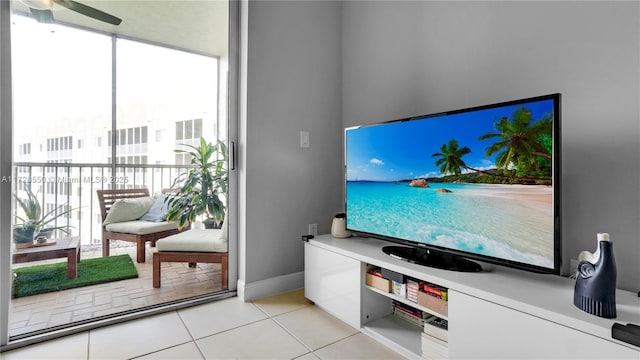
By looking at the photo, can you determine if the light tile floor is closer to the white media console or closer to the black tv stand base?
the white media console

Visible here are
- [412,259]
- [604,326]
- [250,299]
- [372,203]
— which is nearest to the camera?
[604,326]

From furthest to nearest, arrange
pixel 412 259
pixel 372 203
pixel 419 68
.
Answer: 1. pixel 419 68
2. pixel 372 203
3. pixel 412 259

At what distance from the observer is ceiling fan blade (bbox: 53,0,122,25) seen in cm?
187

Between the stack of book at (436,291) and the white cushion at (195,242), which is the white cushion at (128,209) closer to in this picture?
the white cushion at (195,242)

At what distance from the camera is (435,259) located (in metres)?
1.69

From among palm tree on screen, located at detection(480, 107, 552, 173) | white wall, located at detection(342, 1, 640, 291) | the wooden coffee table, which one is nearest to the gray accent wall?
white wall, located at detection(342, 1, 640, 291)

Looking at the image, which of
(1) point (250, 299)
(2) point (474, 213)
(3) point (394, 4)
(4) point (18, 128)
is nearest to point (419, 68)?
(3) point (394, 4)

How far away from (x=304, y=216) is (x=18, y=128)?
1.87 metres

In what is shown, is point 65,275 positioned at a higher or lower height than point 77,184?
lower

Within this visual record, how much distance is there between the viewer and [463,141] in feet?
5.10

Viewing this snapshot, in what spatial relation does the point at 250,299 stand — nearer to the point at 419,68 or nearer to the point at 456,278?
the point at 456,278

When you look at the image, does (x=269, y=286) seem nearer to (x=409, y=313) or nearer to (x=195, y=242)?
(x=195, y=242)

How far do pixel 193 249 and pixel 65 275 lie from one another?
75cm

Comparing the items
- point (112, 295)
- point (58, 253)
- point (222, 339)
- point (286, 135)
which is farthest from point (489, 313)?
point (58, 253)
